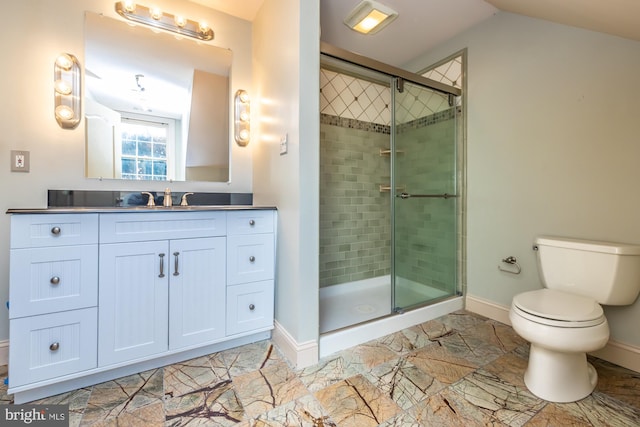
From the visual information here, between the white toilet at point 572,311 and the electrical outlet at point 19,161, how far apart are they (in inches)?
106

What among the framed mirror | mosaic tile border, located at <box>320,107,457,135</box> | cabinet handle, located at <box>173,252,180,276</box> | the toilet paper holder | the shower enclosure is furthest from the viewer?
mosaic tile border, located at <box>320,107,457,135</box>

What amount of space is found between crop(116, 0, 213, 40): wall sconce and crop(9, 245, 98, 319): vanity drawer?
149 centimetres

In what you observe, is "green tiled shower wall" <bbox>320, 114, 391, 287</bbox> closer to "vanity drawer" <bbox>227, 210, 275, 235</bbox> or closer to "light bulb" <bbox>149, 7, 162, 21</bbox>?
"vanity drawer" <bbox>227, 210, 275, 235</bbox>

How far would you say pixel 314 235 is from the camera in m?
1.61

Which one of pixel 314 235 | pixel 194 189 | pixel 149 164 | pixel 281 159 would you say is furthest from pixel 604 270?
pixel 149 164

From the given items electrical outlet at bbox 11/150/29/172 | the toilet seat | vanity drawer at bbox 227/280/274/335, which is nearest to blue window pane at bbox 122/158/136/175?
electrical outlet at bbox 11/150/29/172

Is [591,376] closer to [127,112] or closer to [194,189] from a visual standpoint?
[194,189]

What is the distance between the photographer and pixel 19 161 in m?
1.57

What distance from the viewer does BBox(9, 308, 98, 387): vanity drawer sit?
122cm

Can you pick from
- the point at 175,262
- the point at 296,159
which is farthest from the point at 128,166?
the point at 296,159

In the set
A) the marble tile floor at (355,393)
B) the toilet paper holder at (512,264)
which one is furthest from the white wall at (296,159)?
the toilet paper holder at (512,264)

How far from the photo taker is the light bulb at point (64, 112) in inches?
64.6

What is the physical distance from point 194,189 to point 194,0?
1.28m

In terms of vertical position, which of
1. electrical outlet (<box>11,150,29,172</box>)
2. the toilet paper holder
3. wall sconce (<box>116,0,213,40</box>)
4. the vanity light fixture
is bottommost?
the toilet paper holder
